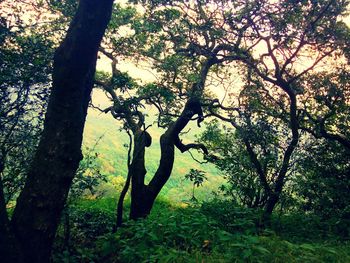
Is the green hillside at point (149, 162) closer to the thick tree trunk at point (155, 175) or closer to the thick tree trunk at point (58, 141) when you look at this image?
the thick tree trunk at point (155, 175)

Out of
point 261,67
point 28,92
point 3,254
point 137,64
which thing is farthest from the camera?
point 137,64

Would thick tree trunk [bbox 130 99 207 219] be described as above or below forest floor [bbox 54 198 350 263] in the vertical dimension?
above

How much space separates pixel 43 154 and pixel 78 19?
2.23 m

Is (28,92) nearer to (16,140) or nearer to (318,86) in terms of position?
(16,140)

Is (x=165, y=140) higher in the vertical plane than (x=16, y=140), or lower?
higher

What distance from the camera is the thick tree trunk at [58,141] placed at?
5.38 meters

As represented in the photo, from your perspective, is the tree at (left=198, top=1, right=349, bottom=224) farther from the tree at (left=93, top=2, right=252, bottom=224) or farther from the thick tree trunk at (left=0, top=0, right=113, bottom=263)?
the thick tree trunk at (left=0, top=0, right=113, bottom=263)

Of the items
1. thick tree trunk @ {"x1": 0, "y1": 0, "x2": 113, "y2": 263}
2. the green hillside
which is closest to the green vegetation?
thick tree trunk @ {"x1": 0, "y1": 0, "x2": 113, "y2": 263}

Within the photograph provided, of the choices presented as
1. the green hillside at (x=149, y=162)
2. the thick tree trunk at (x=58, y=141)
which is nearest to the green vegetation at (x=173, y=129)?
the thick tree trunk at (x=58, y=141)

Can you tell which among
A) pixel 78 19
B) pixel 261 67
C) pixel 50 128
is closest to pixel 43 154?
pixel 50 128

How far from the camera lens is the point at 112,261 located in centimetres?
738

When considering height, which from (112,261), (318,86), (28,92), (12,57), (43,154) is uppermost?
(318,86)

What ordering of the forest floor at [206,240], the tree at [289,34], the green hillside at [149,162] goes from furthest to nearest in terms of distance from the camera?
1. the green hillside at [149,162]
2. the tree at [289,34]
3. the forest floor at [206,240]

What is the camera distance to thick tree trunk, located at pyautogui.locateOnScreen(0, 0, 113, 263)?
212 inches
